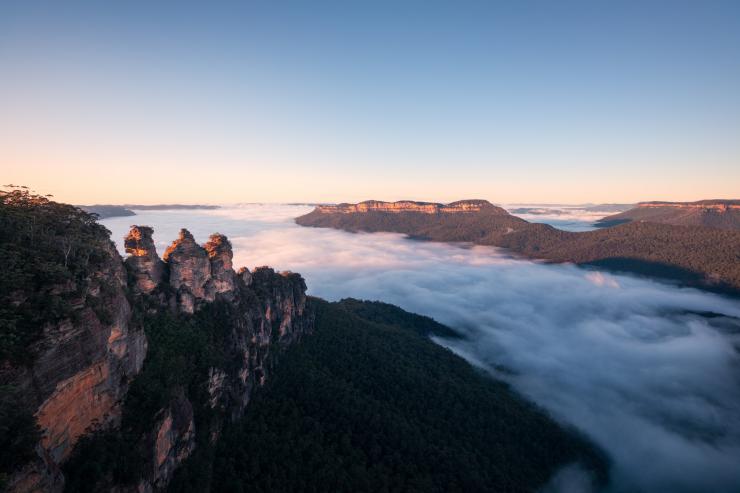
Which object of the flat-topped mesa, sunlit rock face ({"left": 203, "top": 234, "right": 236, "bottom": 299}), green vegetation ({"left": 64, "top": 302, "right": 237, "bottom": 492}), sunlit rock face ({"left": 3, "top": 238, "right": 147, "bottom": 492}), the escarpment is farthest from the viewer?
sunlit rock face ({"left": 203, "top": 234, "right": 236, "bottom": 299})

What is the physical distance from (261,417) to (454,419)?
3612 cm

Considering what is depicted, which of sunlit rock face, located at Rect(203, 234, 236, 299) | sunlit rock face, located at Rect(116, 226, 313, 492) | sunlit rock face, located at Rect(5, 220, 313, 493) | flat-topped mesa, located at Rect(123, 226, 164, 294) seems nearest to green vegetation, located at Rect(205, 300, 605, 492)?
sunlit rock face, located at Rect(116, 226, 313, 492)

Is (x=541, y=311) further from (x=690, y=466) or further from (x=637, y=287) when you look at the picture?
(x=690, y=466)

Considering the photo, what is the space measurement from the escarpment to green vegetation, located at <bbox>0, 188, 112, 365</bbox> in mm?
81

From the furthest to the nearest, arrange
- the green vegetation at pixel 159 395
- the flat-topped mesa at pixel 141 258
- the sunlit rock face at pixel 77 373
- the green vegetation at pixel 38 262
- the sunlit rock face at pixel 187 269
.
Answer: the sunlit rock face at pixel 187 269 < the flat-topped mesa at pixel 141 258 < the green vegetation at pixel 159 395 < the green vegetation at pixel 38 262 < the sunlit rock face at pixel 77 373

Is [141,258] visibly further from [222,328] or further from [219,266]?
[222,328]

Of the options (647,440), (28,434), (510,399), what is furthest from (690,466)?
(28,434)

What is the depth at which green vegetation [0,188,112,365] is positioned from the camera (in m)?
18.6

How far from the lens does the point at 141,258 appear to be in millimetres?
39938

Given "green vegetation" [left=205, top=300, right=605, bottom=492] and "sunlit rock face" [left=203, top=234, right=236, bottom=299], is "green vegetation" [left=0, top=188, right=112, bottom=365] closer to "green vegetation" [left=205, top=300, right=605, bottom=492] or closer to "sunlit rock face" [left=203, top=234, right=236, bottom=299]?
"sunlit rock face" [left=203, top=234, right=236, bottom=299]

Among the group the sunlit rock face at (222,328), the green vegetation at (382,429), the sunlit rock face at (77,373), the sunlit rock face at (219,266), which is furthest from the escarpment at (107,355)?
the green vegetation at (382,429)

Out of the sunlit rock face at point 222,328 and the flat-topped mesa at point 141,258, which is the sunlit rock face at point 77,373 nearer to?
the sunlit rock face at point 222,328

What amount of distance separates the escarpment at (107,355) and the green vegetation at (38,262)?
3.2 inches

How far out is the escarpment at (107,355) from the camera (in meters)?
18.3
